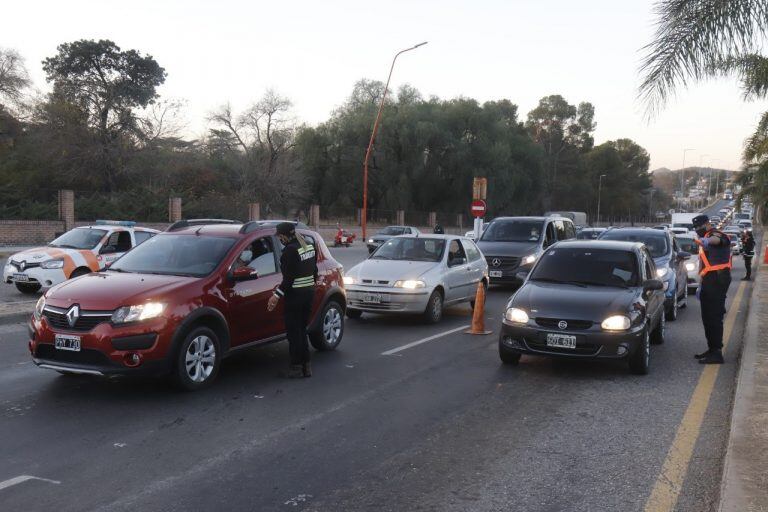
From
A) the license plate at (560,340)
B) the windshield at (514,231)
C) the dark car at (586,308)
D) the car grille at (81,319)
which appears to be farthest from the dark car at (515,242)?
the car grille at (81,319)

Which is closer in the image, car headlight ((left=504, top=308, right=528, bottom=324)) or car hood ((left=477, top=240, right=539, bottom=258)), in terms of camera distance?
car headlight ((left=504, top=308, right=528, bottom=324))

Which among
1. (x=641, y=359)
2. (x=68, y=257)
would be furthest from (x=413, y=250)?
(x=68, y=257)

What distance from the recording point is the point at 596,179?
105688 millimetres

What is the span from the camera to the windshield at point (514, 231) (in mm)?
18172

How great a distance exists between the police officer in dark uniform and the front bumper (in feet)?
8.15

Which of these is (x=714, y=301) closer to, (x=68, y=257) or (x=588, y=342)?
(x=588, y=342)

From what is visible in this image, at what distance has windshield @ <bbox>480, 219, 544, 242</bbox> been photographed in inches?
715

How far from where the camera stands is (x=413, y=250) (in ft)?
42.7

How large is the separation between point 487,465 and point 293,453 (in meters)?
1.46

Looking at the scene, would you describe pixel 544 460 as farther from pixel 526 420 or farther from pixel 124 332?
pixel 124 332

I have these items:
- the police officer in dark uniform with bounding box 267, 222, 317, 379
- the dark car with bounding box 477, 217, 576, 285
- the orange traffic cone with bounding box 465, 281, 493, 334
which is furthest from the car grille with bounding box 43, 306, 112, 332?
the dark car with bounding box 477, 217, 576, 285

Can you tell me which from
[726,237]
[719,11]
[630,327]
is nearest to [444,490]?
[630,327]

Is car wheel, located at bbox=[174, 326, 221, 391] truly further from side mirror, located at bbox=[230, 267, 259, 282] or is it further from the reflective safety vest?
the reflective safety vest

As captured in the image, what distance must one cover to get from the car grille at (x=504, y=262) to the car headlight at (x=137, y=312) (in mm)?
11664
